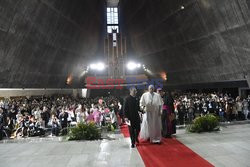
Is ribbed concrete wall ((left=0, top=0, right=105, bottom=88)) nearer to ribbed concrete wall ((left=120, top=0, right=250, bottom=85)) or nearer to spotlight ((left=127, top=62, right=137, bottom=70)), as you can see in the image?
ribbed concrete wall ((left=120, top=0, right=250, bottom=85))

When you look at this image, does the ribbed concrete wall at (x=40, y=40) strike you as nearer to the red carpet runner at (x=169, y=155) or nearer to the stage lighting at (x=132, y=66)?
the red carpet runner at (x=169, y=155)

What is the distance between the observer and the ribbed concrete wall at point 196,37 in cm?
1476

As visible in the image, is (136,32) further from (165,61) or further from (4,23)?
(4,23)

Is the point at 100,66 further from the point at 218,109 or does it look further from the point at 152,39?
the point at 218,109

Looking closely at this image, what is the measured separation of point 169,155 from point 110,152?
1.52 m

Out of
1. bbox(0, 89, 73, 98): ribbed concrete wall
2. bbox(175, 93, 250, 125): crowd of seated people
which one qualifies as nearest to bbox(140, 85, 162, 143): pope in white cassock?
bbox(175, 93, 250, 125): crowd of seated people

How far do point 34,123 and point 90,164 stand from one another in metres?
6.22

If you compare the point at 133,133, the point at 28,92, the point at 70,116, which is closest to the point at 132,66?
the point at 28,92

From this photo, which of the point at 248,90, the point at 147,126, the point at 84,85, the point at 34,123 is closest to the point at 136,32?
the point at 84,85

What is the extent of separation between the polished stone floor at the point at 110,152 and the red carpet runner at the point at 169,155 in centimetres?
18

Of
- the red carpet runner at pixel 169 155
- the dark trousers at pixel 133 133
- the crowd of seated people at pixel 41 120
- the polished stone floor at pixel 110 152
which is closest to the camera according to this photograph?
the red carpet runner at pixel 169 155

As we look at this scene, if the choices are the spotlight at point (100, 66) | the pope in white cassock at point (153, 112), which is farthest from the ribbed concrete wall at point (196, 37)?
the spotlight at point (100, 66)

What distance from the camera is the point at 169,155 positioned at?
5.70 meters

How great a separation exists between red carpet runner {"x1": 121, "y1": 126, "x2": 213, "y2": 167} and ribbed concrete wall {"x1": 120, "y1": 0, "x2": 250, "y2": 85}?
10.4 m
